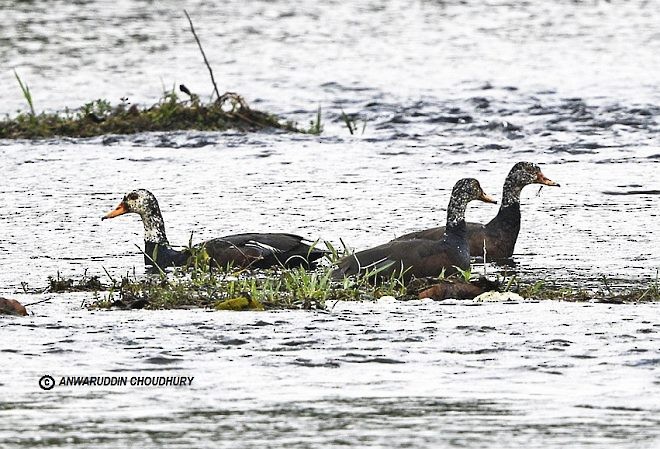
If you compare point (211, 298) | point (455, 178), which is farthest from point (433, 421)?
point (455, 178)

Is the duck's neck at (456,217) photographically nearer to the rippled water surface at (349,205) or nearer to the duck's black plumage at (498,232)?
the duck's black plumage at (498,232)

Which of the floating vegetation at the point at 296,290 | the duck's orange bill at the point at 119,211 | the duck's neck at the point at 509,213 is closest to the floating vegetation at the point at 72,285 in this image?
the floating vegetation at the point at 296,290

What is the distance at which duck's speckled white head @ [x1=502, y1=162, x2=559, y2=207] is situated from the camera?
513 inches

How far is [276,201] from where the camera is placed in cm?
1442

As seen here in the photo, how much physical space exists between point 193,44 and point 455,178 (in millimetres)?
10849

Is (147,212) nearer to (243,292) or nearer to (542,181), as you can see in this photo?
(243,292)

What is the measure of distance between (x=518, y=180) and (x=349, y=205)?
1603 millimetres

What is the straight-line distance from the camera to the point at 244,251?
11.3 meters

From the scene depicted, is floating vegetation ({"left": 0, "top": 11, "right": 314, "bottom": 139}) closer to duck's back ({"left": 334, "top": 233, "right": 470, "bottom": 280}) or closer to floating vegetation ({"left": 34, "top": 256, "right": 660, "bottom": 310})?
duck's back ({"left": 334, "top": 233, "right": 470, "bottom": 280})

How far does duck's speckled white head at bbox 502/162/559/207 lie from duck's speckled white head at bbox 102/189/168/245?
2773 mm

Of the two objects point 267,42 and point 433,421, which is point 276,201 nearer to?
point 433,421

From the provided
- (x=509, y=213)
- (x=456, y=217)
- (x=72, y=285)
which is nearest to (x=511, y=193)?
(x=509, y=213)

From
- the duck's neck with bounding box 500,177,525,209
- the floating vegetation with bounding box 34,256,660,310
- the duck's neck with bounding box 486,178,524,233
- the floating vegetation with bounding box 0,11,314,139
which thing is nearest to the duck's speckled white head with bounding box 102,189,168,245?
the floating vegetation with bounding box 34,256,660,310

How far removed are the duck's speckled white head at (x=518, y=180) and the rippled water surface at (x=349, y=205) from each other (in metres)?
0.38
